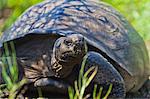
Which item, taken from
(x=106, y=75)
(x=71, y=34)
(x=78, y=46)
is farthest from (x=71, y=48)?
(x=106, y=75)

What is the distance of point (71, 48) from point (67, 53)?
0.35 ft

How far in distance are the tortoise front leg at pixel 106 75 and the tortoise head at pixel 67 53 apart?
151 mm

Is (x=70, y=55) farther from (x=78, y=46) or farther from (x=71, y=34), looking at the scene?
(x=71, y=34)

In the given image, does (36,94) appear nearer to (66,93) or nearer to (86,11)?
(66,93)

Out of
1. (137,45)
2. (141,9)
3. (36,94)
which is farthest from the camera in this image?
(141,9)

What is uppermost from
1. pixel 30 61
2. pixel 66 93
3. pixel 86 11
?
pixel 86 11

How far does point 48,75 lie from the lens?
4.02 metres

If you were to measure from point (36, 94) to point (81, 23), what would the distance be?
618mm

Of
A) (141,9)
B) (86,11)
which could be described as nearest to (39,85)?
(86,11)

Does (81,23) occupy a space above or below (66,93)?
above

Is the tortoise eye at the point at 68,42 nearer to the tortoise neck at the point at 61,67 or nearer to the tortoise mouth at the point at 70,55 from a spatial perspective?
the tortoise mouth at the point at 70,55

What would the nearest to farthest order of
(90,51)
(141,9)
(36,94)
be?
(90,51) < (36,94) < (141,9)

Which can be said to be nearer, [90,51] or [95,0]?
[90,51]

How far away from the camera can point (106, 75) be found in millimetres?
3855
